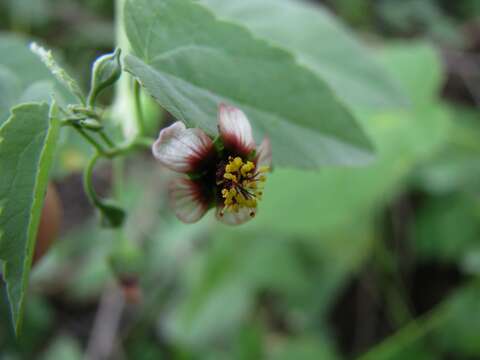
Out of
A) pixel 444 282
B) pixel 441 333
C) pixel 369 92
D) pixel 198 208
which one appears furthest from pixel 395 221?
pixel 198 208

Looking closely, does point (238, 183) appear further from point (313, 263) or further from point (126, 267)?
point (313, 263)

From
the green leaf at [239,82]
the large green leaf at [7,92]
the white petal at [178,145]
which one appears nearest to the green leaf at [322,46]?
the green leaf at [239,82]

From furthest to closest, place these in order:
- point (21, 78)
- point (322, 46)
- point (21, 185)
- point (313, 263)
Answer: point (313, 263)
point (322, 46)
point (21, 78)
point (21, 185)

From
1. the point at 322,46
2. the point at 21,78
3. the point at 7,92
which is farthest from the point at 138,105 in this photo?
the point at 322,46

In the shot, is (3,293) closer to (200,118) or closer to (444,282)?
(200,118)

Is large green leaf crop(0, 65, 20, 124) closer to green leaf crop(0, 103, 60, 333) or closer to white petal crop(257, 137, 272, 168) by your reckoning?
green leaf crop(0, 103, 60, 333)

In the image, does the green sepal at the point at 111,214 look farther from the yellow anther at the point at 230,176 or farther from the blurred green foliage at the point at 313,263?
the blurred green foliage at the point at 313,263
